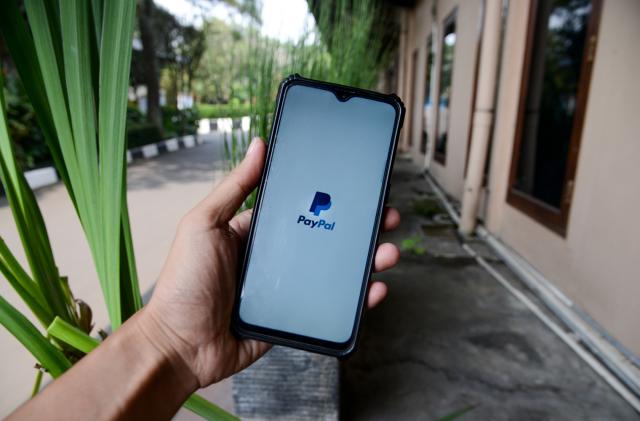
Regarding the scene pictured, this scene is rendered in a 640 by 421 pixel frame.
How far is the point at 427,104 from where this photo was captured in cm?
625

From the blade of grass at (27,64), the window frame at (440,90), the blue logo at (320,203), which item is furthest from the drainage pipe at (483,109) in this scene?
the blade of grass at (27,64)

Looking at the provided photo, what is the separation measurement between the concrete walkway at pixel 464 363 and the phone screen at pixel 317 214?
0.82m

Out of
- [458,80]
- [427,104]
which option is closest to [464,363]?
[458,80]

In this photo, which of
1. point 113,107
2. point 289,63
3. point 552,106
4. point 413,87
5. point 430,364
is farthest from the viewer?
point 413,87

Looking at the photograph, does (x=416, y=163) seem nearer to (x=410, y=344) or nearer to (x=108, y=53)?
(x=410, y=344)

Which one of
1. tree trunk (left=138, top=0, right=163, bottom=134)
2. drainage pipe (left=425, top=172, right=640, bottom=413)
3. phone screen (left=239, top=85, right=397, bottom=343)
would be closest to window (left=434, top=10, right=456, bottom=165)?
drainage pipe (left=425, top=172, right=640, bottom=413)

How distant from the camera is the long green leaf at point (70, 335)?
1.61 feet

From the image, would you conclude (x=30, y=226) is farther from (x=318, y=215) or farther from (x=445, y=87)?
(x=445, y=87)

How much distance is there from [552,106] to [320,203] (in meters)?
2.37

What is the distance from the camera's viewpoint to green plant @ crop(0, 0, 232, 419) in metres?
0.45

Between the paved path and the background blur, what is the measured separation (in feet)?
0.05

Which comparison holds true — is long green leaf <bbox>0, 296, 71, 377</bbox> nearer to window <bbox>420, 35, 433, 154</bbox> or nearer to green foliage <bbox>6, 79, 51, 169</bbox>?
green foliage <bbox>6, 79, 51, 169</bbox>

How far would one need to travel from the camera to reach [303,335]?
0.77 meters

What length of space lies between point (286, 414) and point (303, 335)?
0.67 m
